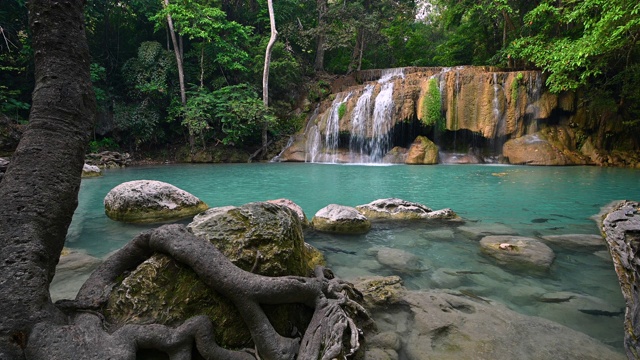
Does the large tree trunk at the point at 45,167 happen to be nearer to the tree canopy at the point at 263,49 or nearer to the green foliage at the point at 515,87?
the tree canopy at the point at 263,49

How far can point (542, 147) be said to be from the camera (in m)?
14.6

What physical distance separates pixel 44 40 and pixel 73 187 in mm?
856

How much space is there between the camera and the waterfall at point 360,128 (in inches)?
671

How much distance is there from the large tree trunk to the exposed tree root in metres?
0.15

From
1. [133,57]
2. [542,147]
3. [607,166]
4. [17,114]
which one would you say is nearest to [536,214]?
[542,147]

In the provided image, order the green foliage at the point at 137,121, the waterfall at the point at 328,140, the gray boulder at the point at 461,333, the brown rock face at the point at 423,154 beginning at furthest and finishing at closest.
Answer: the waterfall at the point at 328,140 → the green foliage at the point at 137,121 → the brown rock face at the point at 423,154 → the gray boulder at the point at 461,333

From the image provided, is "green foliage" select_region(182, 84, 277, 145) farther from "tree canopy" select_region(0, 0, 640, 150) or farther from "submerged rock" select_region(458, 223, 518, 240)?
"submerged rock" select_region(458, 223, 518, 240)

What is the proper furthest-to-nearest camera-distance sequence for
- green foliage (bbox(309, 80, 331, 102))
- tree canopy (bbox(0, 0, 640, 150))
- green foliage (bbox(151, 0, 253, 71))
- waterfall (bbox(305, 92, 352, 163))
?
green foliage (bbox(309, 80, 331, 102)) → waterfall (bbox(305, 92, 352, 163)) → green foliage (bbox(151, 0, 253, 71)) → tree canopy (bbox(0, 0, 640, 150))

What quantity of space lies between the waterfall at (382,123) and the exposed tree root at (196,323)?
15327mm

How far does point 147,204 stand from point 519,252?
5553mm

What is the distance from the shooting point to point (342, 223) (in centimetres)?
479

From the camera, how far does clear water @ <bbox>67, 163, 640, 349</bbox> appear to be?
301cm

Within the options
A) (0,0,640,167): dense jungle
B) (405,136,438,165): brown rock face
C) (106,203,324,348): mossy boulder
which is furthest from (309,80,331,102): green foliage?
(106,203,324,348): mossy boulder

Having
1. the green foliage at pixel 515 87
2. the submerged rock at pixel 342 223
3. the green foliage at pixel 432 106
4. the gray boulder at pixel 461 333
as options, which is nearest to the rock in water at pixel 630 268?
the gray boulder at pixel 461 333
